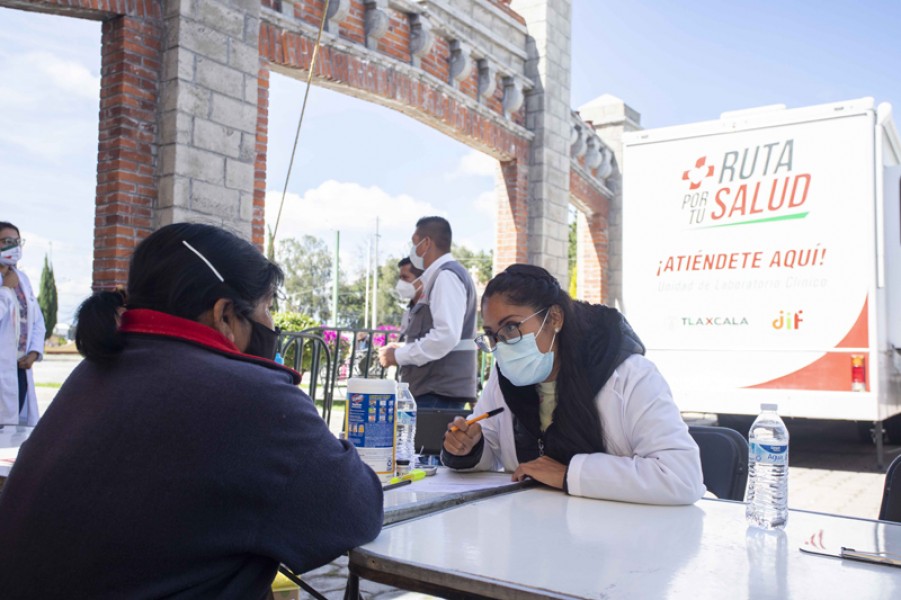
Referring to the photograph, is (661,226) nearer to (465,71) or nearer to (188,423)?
(465,71)

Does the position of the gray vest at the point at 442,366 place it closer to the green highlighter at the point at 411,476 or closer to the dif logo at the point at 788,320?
the green highlighter at the point at 411,476

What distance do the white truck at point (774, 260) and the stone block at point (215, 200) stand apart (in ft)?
12.6

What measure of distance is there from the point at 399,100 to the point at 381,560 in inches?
A: 267

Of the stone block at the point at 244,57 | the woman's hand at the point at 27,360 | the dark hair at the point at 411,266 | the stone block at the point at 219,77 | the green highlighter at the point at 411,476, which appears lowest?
the green highlighter at the point at 411,476

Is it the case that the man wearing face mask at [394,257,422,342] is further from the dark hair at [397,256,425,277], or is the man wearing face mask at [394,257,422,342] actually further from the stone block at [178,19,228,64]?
the stone block at [178,19,228,64]

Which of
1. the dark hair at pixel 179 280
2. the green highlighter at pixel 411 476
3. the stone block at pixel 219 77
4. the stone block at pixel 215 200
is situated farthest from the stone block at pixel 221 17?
the dark hair at pixel 179 280

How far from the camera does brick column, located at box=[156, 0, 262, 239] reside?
18.1ft

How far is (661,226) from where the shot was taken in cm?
746

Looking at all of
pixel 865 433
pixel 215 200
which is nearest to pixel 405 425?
pixel 215 200

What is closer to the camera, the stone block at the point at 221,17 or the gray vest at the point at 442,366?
the gray vest at the point at 442,366

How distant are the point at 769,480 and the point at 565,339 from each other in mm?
746

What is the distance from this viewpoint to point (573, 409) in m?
2.28

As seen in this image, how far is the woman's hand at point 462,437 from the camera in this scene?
8.16 feet

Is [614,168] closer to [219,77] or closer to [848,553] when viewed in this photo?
[219,77]
